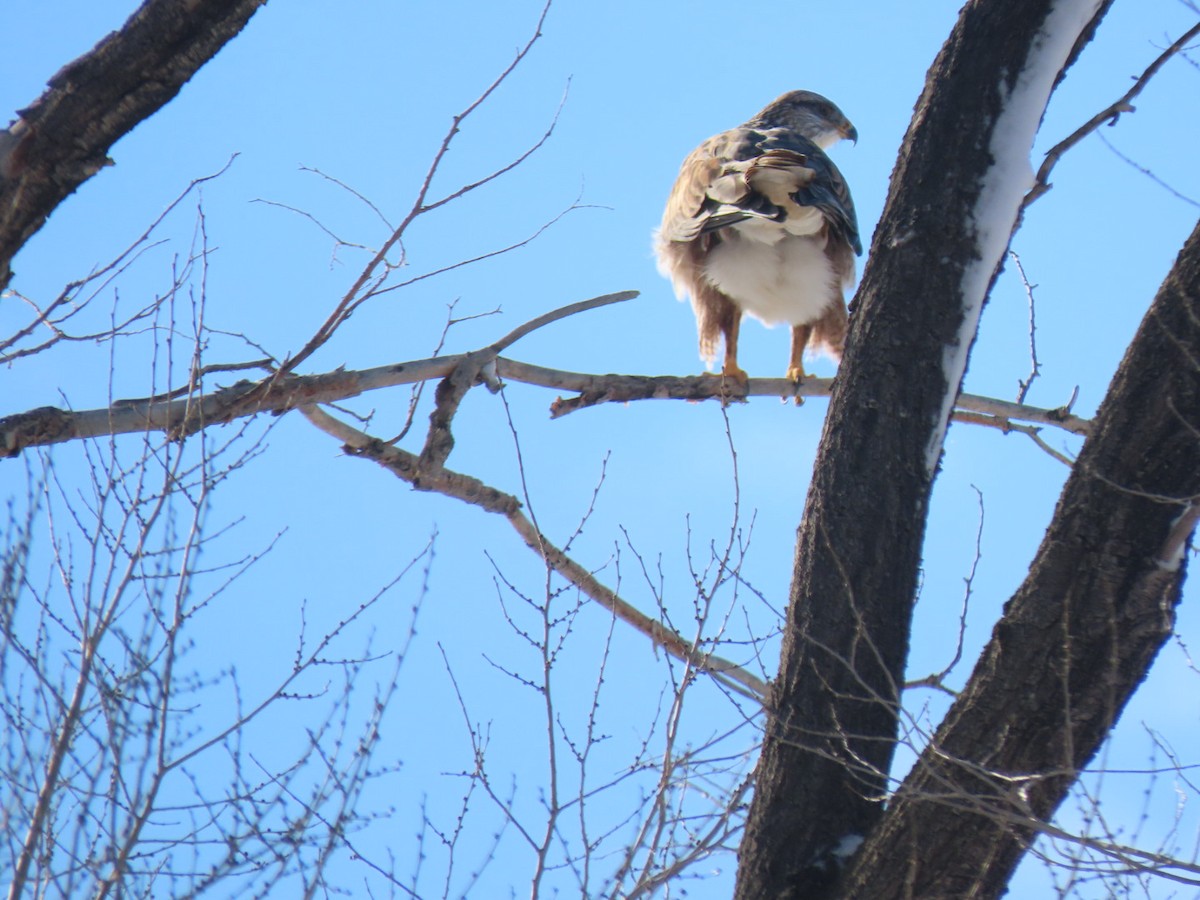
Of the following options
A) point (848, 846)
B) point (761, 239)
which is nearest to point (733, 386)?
point (761, 239)

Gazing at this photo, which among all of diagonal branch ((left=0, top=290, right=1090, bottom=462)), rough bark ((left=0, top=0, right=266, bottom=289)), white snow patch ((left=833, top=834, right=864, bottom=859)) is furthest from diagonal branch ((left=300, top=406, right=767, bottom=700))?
rough bark ((left=0, top=0, right=266, bottom=289))

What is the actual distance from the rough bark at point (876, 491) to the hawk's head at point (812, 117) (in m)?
4.41

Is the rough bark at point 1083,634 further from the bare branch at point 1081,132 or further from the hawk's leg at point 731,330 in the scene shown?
the hawk's leg at point 731,330

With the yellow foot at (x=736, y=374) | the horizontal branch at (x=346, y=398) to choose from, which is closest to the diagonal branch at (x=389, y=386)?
the horizontal branch at (x=346, y=398)

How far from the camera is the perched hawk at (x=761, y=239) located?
19.4 feet

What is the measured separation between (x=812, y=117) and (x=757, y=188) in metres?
2.48

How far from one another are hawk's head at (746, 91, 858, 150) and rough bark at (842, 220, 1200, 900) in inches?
214

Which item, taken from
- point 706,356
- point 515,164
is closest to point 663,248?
point 706,356

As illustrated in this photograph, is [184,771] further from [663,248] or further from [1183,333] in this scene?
[663,248]

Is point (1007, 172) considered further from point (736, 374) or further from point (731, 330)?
point (731, 330)

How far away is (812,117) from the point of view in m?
8.15

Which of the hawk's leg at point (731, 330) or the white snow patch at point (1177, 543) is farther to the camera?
the hawk's leg at point (731, 330)

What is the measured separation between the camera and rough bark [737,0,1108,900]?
3.23m

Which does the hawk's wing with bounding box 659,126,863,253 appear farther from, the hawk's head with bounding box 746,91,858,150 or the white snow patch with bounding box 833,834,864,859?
the white snow patch with bounding box 833,834,864,859
